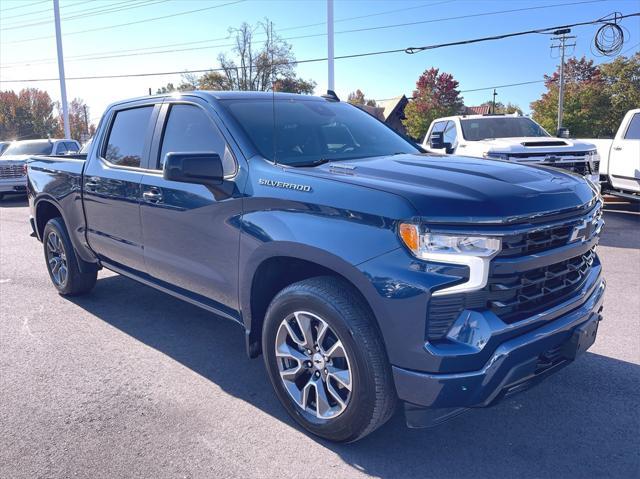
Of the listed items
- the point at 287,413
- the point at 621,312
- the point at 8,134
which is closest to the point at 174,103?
the point at 287,413

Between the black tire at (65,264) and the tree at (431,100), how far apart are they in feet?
133

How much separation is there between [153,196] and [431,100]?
43.8m

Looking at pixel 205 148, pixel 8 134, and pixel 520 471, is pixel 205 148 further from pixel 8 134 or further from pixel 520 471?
pixel 8 134

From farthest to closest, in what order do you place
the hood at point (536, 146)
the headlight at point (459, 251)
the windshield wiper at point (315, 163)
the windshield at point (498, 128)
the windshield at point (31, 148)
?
the windshield at point (31, 148), the windshield at point (498, 128), the hood at point (536, 146), the windshield wiper at point (315, 163), the headlight at point (459, 251)

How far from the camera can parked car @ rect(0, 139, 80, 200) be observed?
15.8 m

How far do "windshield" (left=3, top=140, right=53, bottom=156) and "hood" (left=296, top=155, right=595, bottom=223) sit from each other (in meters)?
16.1

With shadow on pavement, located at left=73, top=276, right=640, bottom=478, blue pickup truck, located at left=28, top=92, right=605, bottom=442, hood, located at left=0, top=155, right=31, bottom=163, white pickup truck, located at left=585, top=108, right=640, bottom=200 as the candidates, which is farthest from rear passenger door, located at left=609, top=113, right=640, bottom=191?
hood, located at left=0, top=155, right=31, bottom=163

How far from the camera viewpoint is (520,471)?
9.12 feet

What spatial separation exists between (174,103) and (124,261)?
143 cm

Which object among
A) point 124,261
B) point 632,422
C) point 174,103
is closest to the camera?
point 632,422

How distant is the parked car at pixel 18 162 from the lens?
51.7 ft

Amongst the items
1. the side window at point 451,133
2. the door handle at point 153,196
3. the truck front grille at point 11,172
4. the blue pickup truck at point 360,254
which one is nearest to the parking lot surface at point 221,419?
the blue pickup truck at point 360,254

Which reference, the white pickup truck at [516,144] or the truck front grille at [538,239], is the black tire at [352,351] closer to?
the truck front grille at [538,239]

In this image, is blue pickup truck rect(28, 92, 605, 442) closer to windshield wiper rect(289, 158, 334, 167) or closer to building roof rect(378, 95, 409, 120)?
windshield wiper rect(289, 158, 334, 167)
